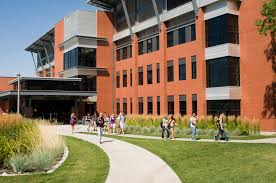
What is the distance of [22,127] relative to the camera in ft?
53.4

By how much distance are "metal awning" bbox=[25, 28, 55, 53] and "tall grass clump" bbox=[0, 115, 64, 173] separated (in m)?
54.7

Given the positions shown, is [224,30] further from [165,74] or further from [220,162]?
[220,162]

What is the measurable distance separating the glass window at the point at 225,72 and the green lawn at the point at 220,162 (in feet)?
54.0

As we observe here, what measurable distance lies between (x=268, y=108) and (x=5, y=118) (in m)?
23.9

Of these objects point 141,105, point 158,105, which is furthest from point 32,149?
point 141,105

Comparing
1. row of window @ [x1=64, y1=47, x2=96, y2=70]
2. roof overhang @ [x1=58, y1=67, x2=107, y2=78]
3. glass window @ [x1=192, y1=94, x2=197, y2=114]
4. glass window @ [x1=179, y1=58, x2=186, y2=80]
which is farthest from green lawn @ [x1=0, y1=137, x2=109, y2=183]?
row of window @ [x1=64, y1=47, x2=96, y2=70]

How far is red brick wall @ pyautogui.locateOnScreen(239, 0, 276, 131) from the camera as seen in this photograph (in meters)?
33.0

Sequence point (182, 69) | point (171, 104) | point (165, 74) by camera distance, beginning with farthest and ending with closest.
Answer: point (165, 74) → point (171, 104) → point (182, 69)

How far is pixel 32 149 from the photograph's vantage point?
602 inches

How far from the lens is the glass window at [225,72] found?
35562 millimetres

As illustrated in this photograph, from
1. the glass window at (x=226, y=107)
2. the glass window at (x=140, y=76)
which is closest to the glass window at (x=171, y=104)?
the glass window at (x=140, y=76)

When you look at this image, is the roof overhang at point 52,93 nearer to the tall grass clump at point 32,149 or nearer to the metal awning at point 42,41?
the metal awning at point 42,41

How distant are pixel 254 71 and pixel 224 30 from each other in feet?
16.0

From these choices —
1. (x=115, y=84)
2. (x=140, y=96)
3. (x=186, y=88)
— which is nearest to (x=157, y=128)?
(x=186, y=88)
